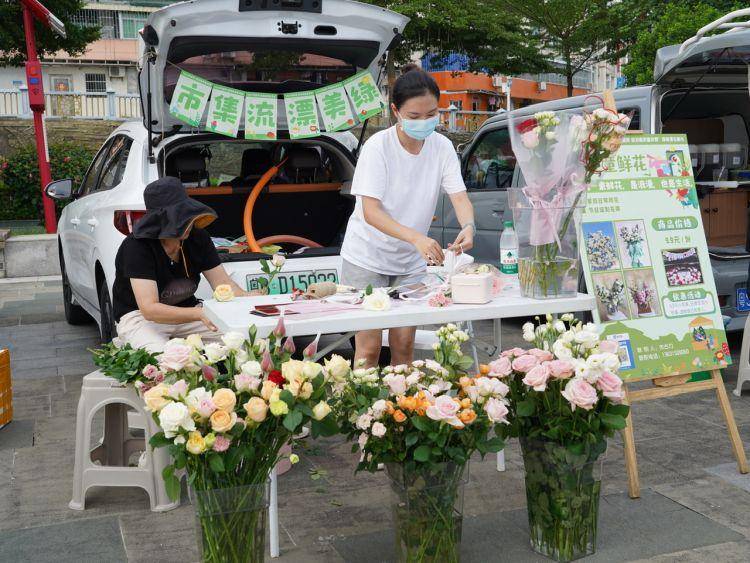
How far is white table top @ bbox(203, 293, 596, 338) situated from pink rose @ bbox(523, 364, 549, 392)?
0.37 m

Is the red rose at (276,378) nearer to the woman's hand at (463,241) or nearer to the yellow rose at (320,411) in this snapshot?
the yellow rose at (320,411)

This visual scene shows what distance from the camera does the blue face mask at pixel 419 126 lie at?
3.63 metres

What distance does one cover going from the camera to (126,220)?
4.93 meters

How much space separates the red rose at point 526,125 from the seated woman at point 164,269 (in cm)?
143

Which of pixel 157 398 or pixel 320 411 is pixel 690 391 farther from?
pixel 157 398

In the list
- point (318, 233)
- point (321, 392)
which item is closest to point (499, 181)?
point (318, 233)

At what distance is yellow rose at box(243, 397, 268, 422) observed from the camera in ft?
8.13

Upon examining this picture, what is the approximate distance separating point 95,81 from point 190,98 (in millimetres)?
41990

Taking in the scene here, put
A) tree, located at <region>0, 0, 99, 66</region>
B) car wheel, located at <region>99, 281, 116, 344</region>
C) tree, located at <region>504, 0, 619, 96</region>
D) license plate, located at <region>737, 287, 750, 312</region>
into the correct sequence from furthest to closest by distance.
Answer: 1. tree, located at <region>504, 0, 619, 96</region>
2. tree, located at <region>0, 0, 99, 66</region>
3. license plate, located at <region>737, 287, 750, 312</region>
4. car wheel, located at <region>99, 281, 116, 344</region>

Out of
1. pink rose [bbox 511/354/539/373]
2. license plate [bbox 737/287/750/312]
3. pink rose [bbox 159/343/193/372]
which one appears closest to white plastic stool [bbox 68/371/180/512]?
pink rose [bbox 159/343/193/372]

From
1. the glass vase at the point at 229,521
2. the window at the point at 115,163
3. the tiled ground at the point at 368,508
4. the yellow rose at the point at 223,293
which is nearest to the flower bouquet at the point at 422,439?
the tiled ground at the point at 368,508

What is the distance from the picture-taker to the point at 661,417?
474 centimetres

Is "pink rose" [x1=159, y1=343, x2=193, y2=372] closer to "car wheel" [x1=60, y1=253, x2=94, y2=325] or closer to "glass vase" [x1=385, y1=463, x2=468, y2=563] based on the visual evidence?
"glass vase" [x1=385, y1=463, x2=468, y2=563]

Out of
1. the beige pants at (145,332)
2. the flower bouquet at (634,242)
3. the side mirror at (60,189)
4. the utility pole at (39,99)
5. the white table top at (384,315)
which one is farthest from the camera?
the utility pole at (39,99)
